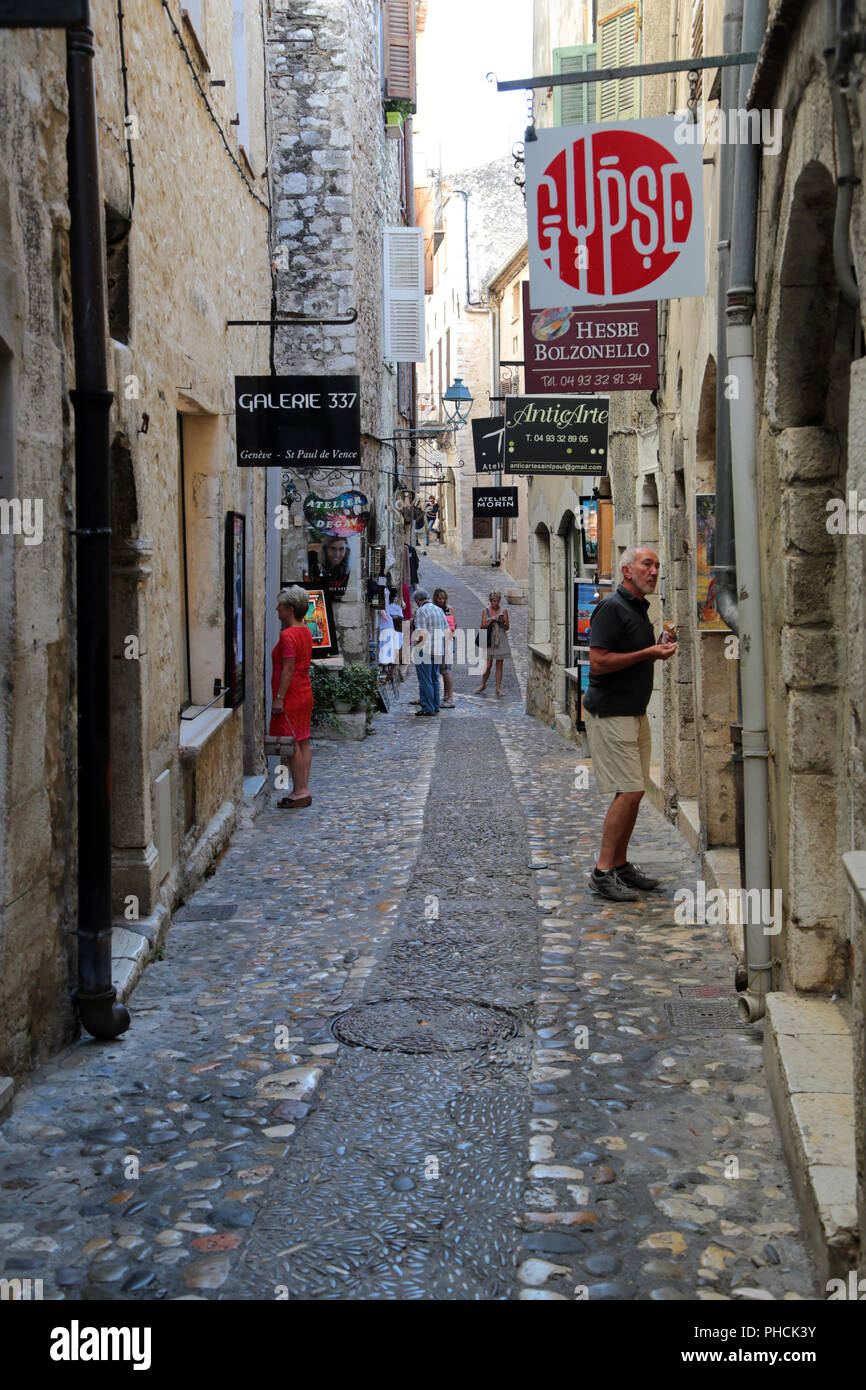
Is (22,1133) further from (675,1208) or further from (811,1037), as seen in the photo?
(811,1037)

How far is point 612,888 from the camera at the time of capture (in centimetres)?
710

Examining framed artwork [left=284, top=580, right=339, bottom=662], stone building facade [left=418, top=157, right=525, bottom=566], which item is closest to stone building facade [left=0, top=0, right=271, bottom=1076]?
framed artwork [left=284, top=580, right=339, bottom=662]

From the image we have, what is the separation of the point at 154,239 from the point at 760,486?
3476 mm

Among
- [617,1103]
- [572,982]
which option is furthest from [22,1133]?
[572,982]

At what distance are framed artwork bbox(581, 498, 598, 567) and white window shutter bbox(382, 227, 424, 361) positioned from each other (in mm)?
7486

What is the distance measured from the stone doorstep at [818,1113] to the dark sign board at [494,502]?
15.8 metres

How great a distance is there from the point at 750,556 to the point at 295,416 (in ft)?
17.1

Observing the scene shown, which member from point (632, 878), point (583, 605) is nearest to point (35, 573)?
point (632, 878)

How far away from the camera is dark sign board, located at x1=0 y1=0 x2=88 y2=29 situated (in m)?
3.46

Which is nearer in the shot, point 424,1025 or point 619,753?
point 424,1025

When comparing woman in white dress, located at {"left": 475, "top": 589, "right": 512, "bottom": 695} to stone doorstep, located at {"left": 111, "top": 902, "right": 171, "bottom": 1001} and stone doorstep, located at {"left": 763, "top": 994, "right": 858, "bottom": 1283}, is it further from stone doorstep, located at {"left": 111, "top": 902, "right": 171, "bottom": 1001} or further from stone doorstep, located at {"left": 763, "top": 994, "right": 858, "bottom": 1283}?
stone doorstep, located at {"left": 763, "top": 994, "right": 858, "bottom": 1283}

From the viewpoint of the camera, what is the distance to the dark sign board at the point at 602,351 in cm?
907

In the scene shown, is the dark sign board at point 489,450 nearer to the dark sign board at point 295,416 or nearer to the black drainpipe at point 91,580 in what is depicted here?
the dark sign board at point 295,416

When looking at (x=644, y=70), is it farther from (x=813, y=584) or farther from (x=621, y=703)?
(x=621, y=703)
